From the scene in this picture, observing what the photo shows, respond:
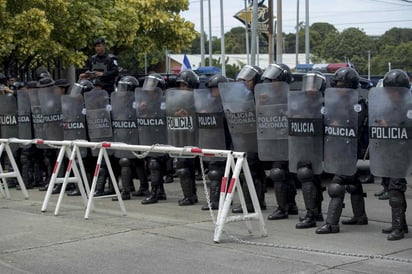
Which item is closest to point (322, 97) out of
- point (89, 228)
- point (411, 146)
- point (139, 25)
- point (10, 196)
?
point (411, 146)

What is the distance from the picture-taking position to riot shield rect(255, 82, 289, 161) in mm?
8859

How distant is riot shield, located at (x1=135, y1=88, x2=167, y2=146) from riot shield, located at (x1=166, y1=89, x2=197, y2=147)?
388 millimetres

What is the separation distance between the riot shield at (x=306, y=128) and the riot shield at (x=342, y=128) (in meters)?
0.13

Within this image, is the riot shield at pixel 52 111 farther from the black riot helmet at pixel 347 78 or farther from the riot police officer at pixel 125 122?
the black riot helmet at pixel 347 78

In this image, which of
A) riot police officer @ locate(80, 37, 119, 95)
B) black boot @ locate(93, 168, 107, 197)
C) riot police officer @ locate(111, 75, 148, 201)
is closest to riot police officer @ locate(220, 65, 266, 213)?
riot police officer @ locate(111, 75, 148, 201)

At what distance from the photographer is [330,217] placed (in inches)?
319

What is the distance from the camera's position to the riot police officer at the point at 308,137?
8.34 meters

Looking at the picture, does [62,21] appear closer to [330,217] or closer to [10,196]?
[10,196]

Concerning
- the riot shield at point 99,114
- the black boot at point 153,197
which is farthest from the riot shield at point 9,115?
the black boot at point 153,197

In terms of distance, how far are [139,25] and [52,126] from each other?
7553 millimetres

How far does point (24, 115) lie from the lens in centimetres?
1280

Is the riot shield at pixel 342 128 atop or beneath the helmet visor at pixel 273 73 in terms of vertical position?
beneath

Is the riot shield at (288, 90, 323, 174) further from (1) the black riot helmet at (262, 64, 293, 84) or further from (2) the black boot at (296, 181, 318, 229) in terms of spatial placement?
(1) the black riot helmet at (262, 64, 293, 84)

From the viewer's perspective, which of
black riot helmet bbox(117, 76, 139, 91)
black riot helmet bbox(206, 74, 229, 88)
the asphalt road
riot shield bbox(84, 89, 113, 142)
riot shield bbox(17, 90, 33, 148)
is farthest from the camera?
riot shield bbox(17, 90, 33, 148)
